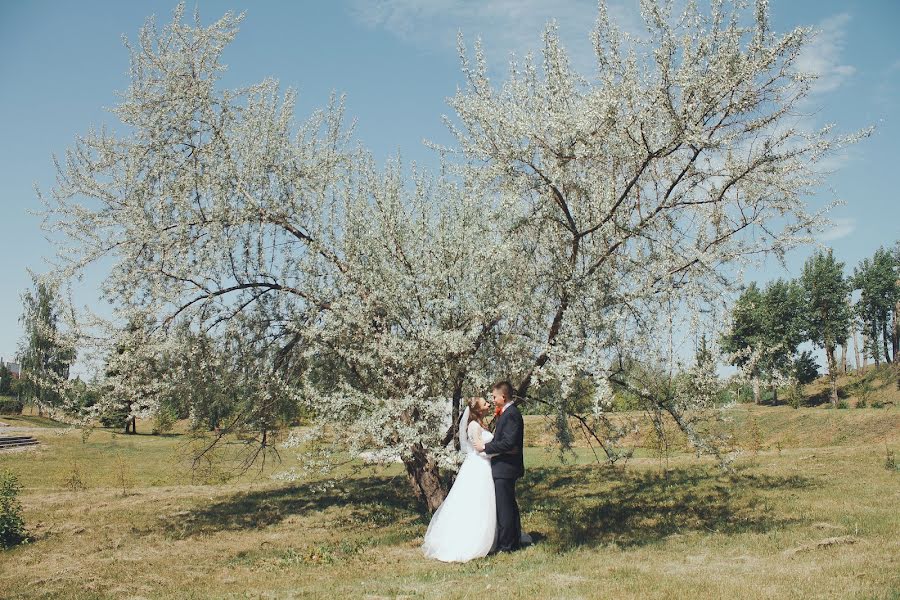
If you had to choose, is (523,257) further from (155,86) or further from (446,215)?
(155,86)

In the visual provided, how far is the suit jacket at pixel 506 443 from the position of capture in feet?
27.5

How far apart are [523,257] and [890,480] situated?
9.55 meters

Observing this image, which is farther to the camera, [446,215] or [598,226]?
[446,215]

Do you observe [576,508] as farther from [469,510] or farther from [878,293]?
[878,293]

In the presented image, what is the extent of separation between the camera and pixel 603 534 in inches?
382

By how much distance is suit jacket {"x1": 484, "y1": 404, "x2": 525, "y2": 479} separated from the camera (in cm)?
838

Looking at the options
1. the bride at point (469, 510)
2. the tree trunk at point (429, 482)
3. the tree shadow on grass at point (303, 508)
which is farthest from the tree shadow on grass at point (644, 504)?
the tree shadow on grass at point (303, 508)

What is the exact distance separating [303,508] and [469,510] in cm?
717

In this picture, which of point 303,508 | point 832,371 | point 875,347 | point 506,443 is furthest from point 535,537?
point 875,347

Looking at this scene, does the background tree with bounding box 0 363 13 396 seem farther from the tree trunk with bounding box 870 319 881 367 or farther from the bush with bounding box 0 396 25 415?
the tree trunk with bounding box 870 319 881 367

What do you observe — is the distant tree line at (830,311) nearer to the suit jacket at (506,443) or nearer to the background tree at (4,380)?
the suit jacket at (506,443)

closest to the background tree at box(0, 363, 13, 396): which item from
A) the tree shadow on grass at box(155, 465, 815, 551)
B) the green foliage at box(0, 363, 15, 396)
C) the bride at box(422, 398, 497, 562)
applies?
the green foliage at box(0, 363, 15, 396)

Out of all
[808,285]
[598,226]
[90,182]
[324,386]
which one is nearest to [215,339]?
[324,386]

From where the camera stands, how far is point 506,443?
8367 mm
